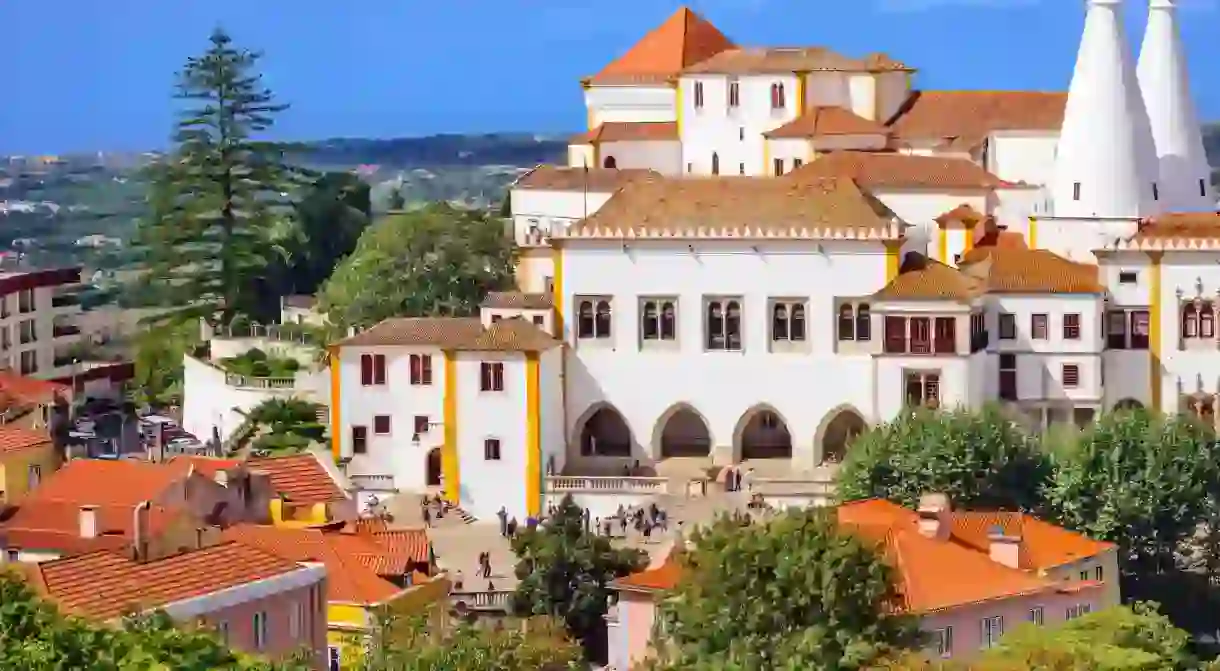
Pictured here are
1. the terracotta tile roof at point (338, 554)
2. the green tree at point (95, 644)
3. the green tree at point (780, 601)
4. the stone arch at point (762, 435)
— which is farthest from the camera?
the stone arch at point (762, 435)

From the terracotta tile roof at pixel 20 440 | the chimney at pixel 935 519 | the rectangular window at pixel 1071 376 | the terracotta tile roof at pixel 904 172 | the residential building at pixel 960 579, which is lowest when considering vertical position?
the residential building at pixel 960 579

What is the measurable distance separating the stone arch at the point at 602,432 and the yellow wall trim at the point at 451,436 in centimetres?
242

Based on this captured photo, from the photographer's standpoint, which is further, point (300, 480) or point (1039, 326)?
point (1039, 326)

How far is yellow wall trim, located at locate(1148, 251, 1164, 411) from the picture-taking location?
68.0 m

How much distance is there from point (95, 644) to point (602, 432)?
36183 millimetres

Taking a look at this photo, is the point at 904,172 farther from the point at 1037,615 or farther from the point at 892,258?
the point at 1037,615

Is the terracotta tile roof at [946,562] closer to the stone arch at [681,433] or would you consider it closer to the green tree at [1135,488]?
the green tree at [1135,488]

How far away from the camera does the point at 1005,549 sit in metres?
53.0

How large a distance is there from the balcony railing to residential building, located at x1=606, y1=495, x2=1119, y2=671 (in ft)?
34.9

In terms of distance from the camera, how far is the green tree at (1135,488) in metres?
61.6

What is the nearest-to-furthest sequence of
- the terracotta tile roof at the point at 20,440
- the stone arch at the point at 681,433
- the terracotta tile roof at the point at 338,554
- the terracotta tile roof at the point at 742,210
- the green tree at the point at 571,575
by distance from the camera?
the terracotta tile roof at the point at 338,554 < the green tree at the point at 571,575 < the terracotta tile roof at the point at 20,440 < the terracotta tile roof at the point at 742,210 < the stone arch at the point at 681,433

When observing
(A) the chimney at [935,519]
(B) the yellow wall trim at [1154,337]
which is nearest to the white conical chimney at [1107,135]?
(B) the yellow wall trim at [1154,337]

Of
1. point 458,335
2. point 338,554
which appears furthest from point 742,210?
point 338,554

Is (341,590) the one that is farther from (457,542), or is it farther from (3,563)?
(457,542)
